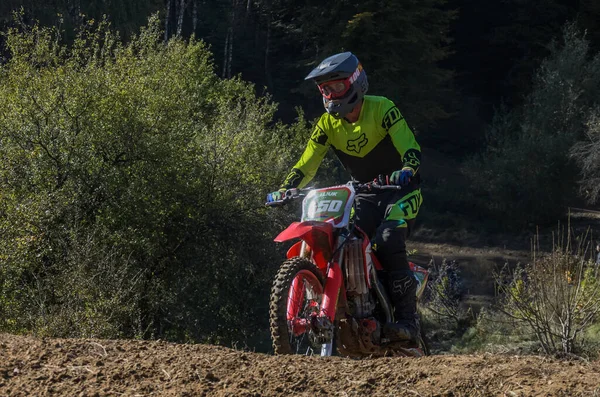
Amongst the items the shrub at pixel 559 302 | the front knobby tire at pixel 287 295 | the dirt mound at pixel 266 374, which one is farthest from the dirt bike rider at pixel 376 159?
the shrub at pixel 559 302

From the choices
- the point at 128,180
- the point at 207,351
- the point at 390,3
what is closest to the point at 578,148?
the point at 390,3

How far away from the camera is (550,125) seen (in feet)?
131

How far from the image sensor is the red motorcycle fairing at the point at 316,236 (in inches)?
249

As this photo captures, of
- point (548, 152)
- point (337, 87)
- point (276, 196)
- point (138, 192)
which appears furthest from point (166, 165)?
point (548, 152)

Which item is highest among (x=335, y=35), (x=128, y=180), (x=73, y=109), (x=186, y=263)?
(x=335, y=35)

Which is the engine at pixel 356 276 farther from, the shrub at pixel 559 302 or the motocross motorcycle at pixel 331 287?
the shrub at pixel 559 302

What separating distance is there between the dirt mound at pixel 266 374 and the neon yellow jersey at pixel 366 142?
7.99 feet

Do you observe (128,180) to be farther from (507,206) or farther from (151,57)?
(507,206)

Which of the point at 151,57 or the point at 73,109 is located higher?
the point at 151,57

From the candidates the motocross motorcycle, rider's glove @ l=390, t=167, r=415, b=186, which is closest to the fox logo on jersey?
the motocross motorcycle

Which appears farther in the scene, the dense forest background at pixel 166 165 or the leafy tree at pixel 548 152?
the leafy tree at pixel 548 152

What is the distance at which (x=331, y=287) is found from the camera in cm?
641

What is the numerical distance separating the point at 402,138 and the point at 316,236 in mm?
1284

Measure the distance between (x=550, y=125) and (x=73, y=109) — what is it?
27.9 m
